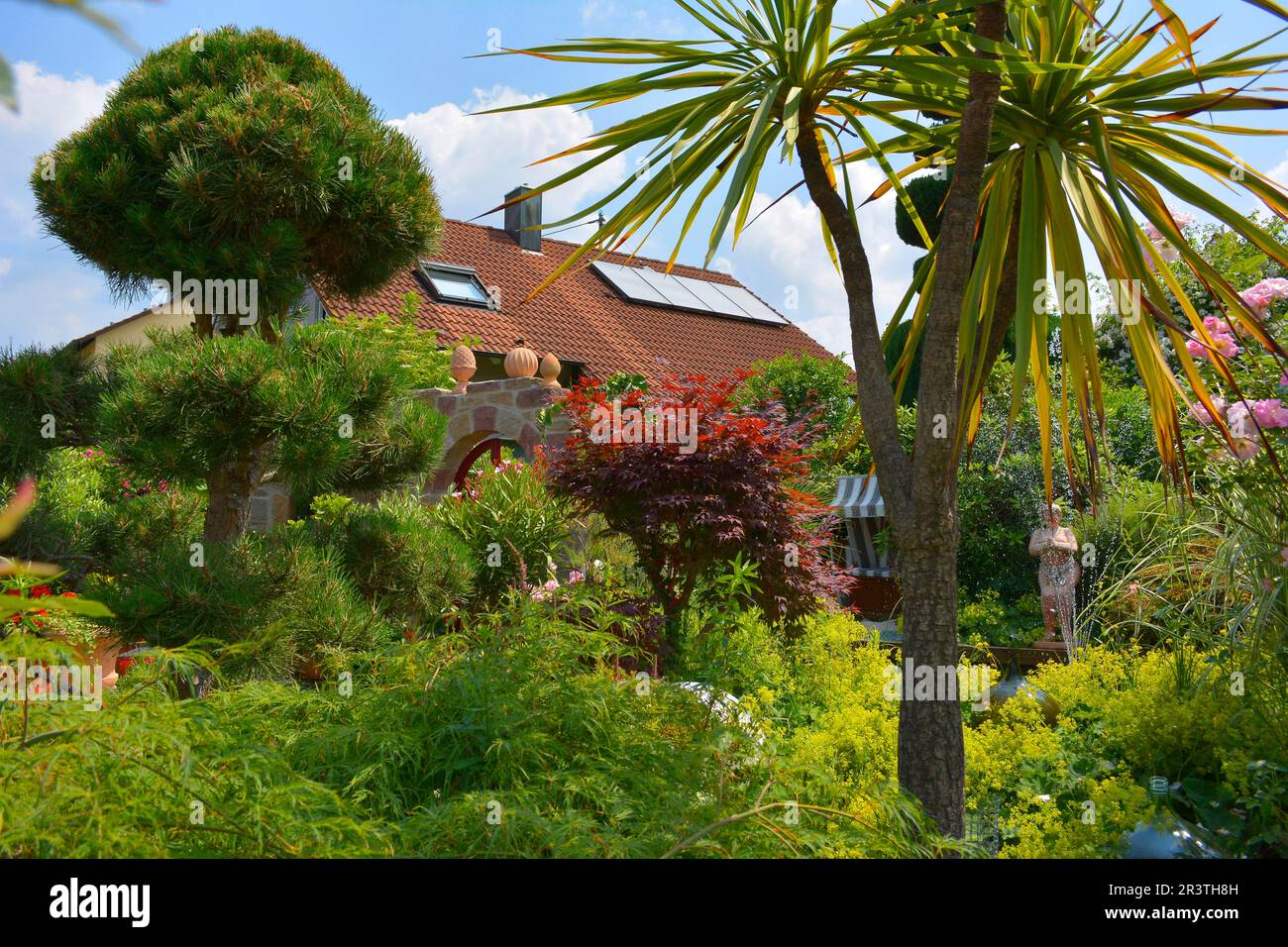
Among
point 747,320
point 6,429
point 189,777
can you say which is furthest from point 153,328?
point 747,320

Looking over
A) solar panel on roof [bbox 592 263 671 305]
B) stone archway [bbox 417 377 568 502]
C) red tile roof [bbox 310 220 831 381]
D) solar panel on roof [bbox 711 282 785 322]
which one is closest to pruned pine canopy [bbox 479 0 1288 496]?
stone archway [bbox 417 377 568 502]

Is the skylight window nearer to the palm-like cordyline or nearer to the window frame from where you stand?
the window frame

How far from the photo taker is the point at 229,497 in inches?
199

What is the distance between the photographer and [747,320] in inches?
774

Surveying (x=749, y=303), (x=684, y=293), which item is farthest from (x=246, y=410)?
(x=749, y=303)

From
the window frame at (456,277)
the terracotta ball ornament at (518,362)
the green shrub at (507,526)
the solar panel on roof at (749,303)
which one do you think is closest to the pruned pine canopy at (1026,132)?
the green shrub at (507,526)

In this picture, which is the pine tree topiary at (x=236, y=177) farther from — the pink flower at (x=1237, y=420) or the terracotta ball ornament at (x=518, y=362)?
the terracotta ball ornament at (x=518, y=362)

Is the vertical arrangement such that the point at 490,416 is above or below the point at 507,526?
above

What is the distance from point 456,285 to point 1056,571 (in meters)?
10.2

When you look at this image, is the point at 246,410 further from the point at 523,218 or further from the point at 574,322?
the point at 523,218

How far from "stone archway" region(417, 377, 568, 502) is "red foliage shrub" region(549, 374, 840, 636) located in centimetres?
304

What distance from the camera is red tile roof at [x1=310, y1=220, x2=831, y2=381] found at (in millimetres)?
14008
